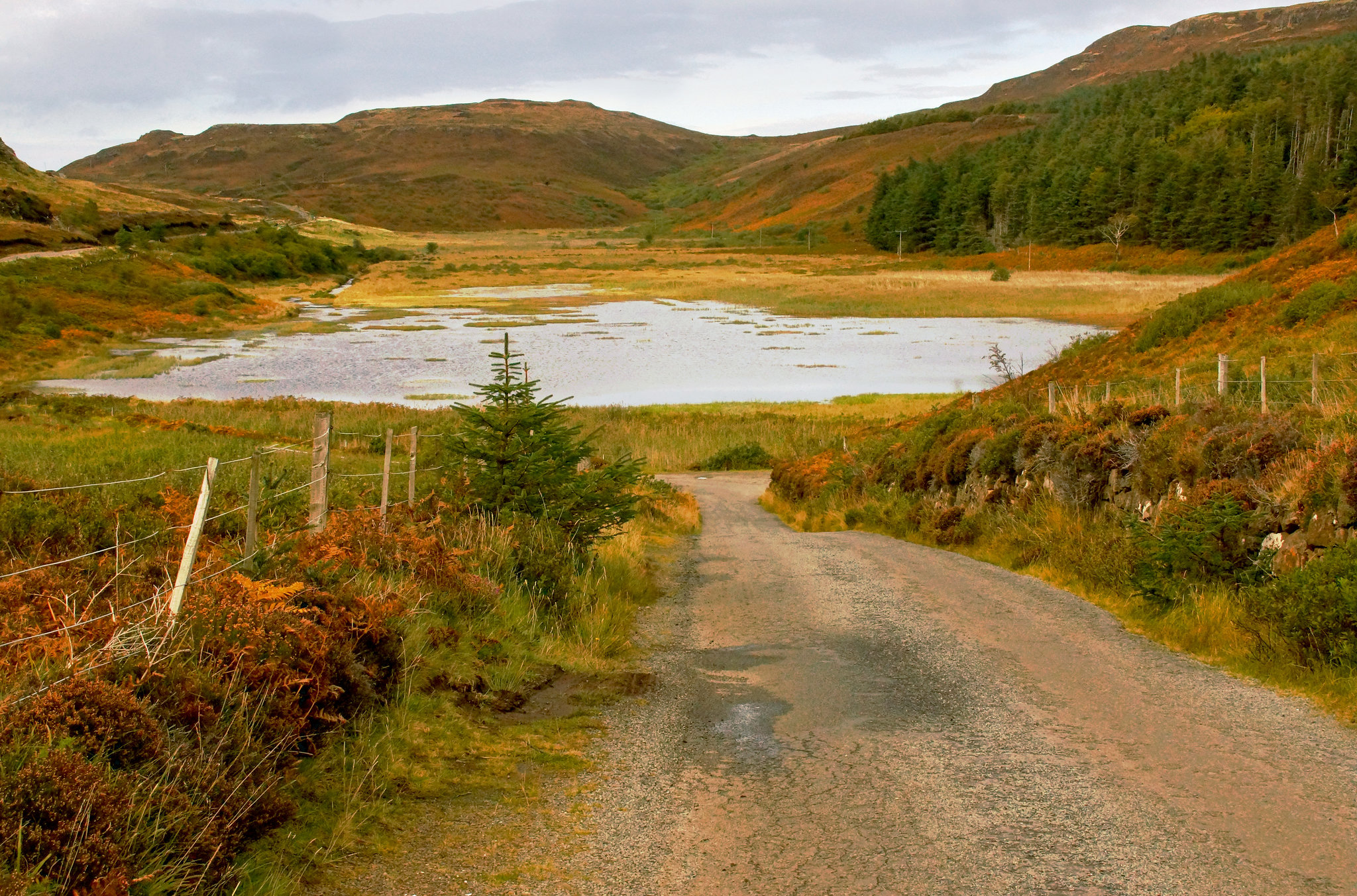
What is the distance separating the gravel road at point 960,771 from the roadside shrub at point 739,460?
31543 millimetres

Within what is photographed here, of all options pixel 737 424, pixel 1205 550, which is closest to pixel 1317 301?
pixel 1205 550

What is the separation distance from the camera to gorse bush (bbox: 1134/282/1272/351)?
28844 mm

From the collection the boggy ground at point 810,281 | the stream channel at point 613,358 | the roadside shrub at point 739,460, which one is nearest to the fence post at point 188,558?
the roadside shrub at point 739,460

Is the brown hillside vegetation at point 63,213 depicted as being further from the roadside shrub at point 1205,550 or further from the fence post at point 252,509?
the roadside shrub at point 1205,550

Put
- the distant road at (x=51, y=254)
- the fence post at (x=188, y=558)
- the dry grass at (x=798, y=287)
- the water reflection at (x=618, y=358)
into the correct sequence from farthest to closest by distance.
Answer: the dry grass at (x=798, y=287)
the distant road at (x=51, y=254)
the water reflection at (x=618, y=358)
the fence post at (x=188, y=558)

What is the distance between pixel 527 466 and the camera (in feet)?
39.5

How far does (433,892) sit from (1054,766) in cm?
344

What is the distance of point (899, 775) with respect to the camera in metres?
6.16

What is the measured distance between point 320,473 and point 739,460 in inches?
1316

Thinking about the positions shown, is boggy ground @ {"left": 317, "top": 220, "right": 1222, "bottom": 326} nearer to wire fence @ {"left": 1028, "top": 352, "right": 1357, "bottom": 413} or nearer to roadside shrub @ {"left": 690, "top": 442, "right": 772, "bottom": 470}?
roadside shrub @ {"left": 690, "top": 442, "right": 772, "bottom": 470}

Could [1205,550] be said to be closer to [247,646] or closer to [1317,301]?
[247,646]

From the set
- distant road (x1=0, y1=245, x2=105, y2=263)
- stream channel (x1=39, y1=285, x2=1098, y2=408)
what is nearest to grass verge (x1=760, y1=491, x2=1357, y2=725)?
stream channel (x1=39, y1=285, x2=1098, y2=408)

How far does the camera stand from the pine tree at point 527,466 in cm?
1214

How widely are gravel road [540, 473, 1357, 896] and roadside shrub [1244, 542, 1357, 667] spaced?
0.55m
